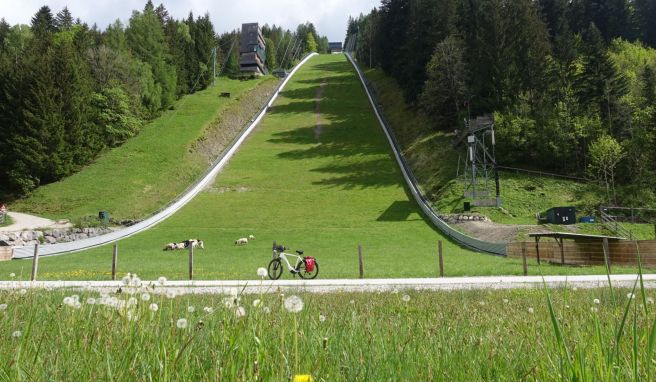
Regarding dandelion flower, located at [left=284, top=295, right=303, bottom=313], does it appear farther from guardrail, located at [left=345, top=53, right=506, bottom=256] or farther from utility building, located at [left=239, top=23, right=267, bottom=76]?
utility building, located at [left=239, top=23, right=267, bottom=76]

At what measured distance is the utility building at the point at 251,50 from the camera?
362ft

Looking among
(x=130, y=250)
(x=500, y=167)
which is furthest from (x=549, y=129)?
(x=130, y=250)

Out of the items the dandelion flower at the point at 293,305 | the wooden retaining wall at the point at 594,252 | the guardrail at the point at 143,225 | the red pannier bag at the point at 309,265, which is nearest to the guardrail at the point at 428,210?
the wooden retaining wall at the point at 594,252

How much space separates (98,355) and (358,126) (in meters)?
63.5

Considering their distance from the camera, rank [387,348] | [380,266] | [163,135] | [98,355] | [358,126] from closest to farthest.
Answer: [98,355] → [387,348] → [380,266] → [163,135] → [358,126]

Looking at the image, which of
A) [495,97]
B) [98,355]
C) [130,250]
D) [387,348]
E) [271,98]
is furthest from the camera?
[271,98]

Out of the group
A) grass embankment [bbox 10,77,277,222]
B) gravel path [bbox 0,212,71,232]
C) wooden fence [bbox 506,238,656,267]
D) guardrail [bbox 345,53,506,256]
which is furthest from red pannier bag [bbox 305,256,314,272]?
gravel path [bbox 0,212,71,232]

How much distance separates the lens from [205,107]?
7012cm

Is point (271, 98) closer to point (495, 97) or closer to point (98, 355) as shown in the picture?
point (495, 97)

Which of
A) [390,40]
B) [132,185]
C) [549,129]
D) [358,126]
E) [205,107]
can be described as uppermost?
[390,40]

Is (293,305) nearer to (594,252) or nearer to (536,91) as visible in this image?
(594,252)

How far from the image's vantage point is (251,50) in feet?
364

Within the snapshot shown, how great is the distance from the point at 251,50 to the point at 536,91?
7698 centimetres

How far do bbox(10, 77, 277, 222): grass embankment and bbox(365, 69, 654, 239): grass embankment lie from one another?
23583mm
